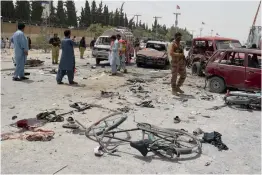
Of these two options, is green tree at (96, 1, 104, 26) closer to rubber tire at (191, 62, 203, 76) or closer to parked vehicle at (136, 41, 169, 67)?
parked vehicle at (136, 41, 169, 67)

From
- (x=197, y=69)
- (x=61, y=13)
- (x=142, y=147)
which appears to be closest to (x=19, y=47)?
(x=142, y=147)

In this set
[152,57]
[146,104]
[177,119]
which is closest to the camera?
[177,119]

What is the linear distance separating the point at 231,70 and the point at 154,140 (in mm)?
5765

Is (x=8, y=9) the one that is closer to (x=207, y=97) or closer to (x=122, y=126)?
(x=207, y=97)

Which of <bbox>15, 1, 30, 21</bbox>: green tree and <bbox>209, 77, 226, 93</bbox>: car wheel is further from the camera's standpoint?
<bbox>15, 1, 30, 21</bbox>: green tree

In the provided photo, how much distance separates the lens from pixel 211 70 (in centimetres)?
1008

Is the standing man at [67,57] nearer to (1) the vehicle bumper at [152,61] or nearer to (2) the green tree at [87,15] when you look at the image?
(1) the vehicle bumper at [152,61]

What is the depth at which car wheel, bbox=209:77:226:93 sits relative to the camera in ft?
32.6

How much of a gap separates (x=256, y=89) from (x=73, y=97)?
17.5 ft

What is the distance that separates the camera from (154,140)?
15.5ft

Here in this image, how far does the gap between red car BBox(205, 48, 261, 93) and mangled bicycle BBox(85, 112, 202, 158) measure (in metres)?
4.79

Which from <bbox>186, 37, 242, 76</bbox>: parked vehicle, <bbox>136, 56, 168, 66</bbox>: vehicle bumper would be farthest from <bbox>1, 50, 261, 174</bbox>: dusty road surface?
<bbox>136, 56, 168, 66</bbox>: vehicle bumper

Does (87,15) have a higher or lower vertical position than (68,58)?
higher

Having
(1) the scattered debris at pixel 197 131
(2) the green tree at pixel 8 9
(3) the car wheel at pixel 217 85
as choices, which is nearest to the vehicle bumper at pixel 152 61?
(3) the car wheel at pixel 217 85
